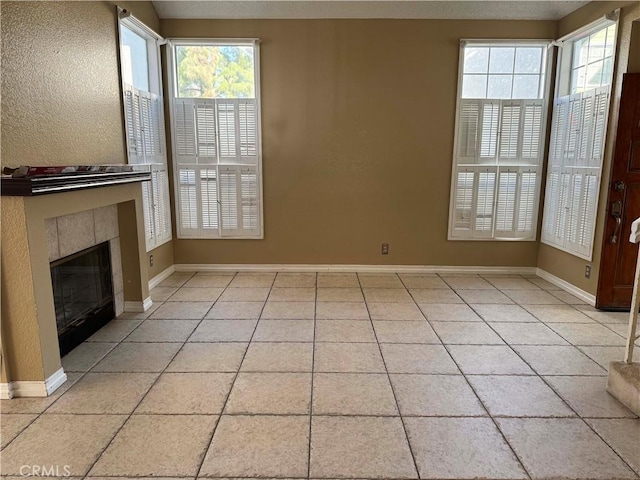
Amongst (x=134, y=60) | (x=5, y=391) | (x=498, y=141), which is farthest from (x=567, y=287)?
(x=134, y=60)

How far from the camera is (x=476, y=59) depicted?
14.6 ft

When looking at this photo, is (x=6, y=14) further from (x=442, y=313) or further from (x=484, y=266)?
(x=484, y=266)

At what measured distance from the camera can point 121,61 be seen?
3.46m

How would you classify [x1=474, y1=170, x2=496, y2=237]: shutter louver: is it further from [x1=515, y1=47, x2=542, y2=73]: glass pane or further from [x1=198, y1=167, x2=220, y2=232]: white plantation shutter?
[x1=198, y1=167, x2=220, y2=232]: white plantation shutter

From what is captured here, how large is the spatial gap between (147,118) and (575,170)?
4164 mm

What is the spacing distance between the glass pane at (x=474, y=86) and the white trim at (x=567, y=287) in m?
2.07

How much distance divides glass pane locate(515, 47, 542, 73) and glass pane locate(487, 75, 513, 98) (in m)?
0.15

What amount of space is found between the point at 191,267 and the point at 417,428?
3.50 meters

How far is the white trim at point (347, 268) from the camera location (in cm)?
483

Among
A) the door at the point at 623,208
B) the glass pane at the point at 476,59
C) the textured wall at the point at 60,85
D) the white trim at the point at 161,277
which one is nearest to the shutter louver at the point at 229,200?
the white trim at the point at 161,277

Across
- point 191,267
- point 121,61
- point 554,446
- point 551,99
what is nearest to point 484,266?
point 551,99

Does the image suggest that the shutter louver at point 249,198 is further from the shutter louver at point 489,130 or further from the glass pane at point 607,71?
the glass pane at point 607,71

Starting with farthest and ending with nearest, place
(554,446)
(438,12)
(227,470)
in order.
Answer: (438,12)
(554,446)
(227,470)

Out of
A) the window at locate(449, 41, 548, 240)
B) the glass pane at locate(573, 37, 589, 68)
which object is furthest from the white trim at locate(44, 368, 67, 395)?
the glass pane at locate(573, 37, 589, 68)
